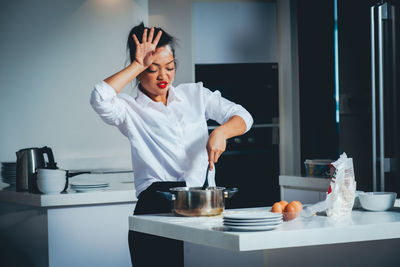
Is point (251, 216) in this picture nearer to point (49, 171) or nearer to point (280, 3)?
point (49, 171)

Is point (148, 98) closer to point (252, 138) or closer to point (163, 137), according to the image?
point (163, 137)

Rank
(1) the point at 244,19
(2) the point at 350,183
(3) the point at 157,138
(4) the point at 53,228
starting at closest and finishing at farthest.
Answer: (2) the point at 350,183 < (3) the point at 157,138 < (4) the point at 53,228 < (1) the point at 244,19

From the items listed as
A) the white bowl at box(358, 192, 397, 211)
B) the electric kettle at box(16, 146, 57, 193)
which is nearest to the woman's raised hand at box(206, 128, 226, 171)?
the white bowl at box(358, 192, 397, 211)

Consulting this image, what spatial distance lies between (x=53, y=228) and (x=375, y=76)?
1.80 m

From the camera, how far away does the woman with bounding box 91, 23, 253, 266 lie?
2006mm

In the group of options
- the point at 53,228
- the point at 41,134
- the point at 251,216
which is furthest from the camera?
the point at 41,134

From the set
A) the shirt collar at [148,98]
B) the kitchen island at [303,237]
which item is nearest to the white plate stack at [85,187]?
the kitchen island at [303,237]

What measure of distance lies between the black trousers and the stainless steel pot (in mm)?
166

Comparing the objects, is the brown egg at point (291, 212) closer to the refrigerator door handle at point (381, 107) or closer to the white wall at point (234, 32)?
the refrigerator door handle at point (381, 107)

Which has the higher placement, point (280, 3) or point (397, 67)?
point (280, 3)

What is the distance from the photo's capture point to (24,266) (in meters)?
3.13

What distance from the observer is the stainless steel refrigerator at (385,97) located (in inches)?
121

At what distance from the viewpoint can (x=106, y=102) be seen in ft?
6.53

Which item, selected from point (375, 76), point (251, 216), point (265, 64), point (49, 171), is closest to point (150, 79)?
point (251, 216)
